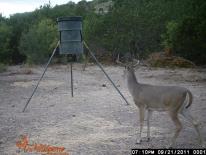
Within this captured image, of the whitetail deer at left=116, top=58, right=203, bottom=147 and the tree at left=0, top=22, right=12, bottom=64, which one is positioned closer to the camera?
the whitetail deer at left=116, top=58, right=203, bottom=147

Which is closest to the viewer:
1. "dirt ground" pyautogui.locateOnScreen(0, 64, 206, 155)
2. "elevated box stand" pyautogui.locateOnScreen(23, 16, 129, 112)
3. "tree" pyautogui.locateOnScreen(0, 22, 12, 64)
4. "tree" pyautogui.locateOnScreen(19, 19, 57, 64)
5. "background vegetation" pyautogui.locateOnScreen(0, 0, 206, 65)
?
"dirt ground" pyautogui.locateOnScreen(0, 64, 206, 155)

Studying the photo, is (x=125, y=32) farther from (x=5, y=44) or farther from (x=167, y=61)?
(x=5, y=44)

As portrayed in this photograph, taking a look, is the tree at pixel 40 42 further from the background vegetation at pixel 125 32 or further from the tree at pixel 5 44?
the tree at pixel 5 44

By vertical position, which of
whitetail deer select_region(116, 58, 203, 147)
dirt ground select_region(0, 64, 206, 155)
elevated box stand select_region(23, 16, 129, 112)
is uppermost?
elevated box stand select_region(23, 16, 129, 112)

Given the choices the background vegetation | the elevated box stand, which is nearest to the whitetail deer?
→ the elevated box stand

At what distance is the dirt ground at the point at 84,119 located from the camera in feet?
27.8

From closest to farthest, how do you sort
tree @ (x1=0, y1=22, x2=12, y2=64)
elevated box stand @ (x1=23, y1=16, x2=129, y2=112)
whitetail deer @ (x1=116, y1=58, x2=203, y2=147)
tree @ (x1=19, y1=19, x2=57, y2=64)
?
whitetail deer @ (x1=116, y1=58, x2=203, y2=147)
elevated box stand @ (x1=23, y1=16, x2=129, y2=112)
tree @ (x1=19, y1=19, x2=57, y2=64)
tree @ (x1=0, y1=22, x2=12, y2=64)

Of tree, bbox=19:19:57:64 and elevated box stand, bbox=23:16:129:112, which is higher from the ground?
elevated box stand, bbox=23:16:129:112

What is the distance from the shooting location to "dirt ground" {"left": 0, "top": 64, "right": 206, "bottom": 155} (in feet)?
27.8

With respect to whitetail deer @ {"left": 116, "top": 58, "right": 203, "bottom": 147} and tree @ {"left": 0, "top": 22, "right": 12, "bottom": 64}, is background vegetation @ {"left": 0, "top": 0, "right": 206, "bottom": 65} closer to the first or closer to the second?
tree @ {"left": 0, "top": 22, "right": 12, "bottom": 64}

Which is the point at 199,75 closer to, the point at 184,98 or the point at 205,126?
the point at 205,126

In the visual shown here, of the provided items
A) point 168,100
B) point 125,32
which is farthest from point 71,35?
point 125,32

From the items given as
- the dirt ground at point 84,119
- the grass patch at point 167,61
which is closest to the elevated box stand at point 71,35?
the dirt ground at point 84,119

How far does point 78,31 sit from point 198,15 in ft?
36.9
